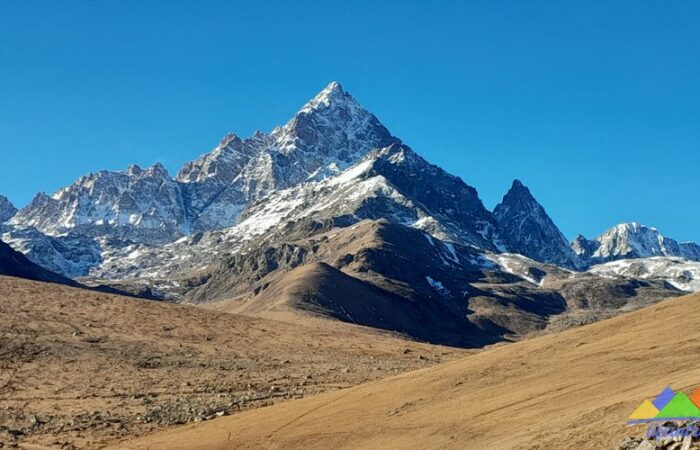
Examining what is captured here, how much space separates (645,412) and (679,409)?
1723 millimetres

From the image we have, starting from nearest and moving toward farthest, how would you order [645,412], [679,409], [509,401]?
[679,409]
[645,412]
[509,401]

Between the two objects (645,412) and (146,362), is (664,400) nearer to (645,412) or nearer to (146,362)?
(645,412)

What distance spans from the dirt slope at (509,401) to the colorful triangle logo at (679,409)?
60.5 inches

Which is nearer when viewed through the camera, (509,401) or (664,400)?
(664,400)

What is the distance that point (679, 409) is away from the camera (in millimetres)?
21719

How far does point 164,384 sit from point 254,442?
1705cm

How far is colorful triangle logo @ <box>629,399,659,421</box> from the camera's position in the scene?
75.2 feet

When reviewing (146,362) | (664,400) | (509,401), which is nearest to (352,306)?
(146,362)

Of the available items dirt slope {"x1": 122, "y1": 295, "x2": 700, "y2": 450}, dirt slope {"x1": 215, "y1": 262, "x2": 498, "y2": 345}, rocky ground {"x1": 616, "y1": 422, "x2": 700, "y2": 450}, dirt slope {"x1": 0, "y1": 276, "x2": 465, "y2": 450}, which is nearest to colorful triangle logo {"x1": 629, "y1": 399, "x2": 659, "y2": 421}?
dirt slope {"x1": 122, "y1": 295, "x2": 700, "y2": 450}

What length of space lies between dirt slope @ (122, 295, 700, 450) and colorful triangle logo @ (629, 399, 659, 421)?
524mm

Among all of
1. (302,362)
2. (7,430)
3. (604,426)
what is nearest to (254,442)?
(7,430)

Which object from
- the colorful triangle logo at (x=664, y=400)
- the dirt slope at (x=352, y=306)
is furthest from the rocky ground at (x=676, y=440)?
the dirt slope at (x=352, y=306)

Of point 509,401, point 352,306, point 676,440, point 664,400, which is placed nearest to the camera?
point 676,440

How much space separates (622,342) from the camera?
122 feet
